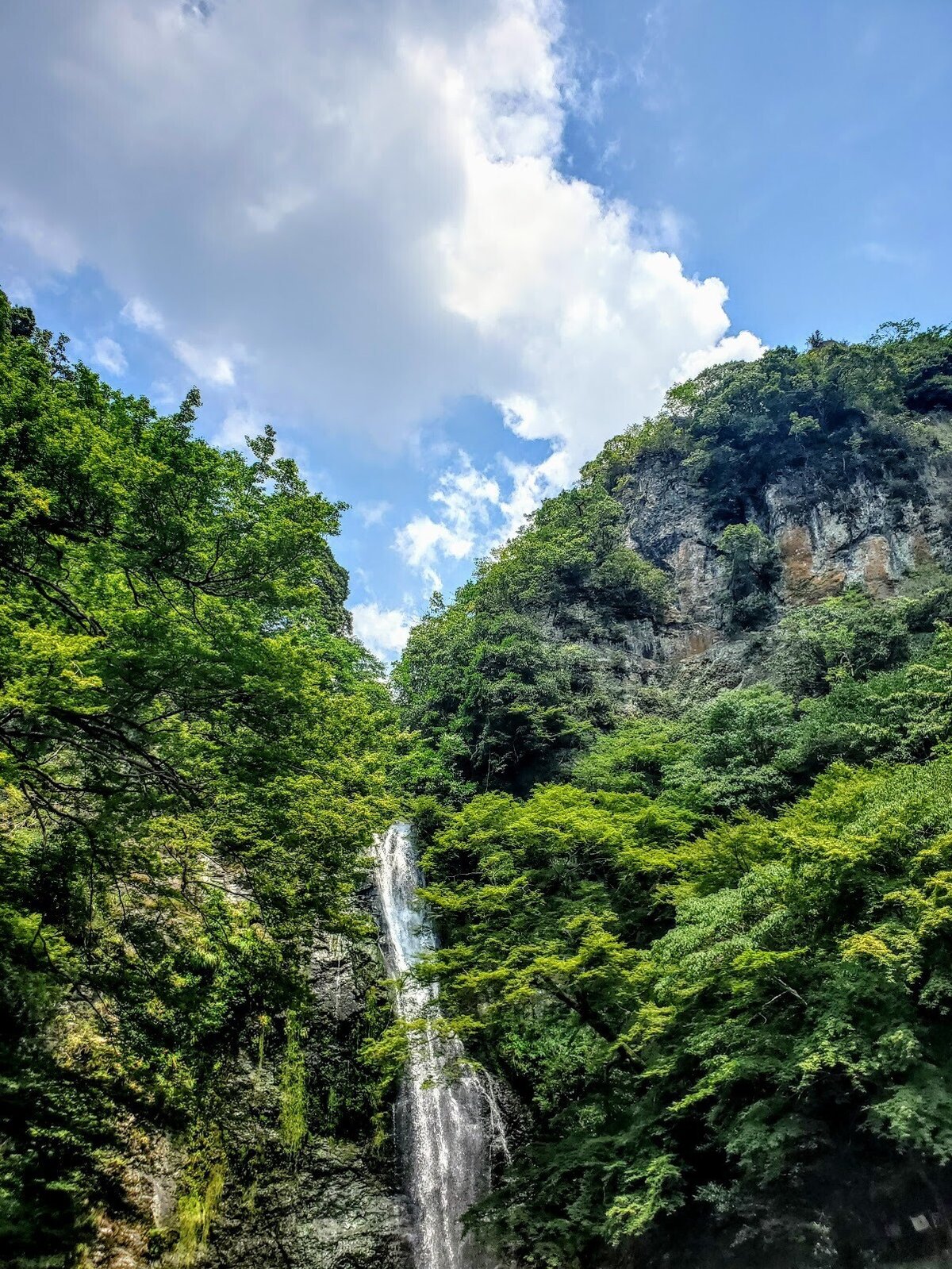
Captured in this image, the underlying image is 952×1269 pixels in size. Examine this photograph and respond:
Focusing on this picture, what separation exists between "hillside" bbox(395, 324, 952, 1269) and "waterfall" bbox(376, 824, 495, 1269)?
0.84 metres

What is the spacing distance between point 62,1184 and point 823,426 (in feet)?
106

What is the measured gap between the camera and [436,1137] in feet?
40.2

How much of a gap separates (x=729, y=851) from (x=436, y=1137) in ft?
27.1

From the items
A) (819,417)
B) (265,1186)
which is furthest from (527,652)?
(819,417)

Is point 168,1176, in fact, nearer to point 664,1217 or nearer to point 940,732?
point 664,1217

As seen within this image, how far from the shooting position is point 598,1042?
9.70m

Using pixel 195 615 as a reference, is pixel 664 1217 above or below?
below

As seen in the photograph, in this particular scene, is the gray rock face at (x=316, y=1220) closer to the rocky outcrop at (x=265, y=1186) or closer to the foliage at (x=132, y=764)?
the rocky outcrop at (x=265, y=1186)

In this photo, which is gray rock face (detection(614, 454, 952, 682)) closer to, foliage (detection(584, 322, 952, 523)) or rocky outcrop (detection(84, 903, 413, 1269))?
foliage (detection(584, 322, 952, 523))

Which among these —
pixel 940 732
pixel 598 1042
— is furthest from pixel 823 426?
pixel 598 1042

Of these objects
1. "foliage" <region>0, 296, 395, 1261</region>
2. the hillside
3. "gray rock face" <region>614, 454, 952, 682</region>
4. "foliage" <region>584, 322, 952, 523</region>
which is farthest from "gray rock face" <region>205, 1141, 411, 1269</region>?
"foliage" <region>584, 322, 952, 523</region>

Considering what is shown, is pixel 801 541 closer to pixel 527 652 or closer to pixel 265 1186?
pixel 527 652

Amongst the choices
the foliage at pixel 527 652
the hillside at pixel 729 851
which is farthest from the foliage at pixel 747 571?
the foliage at pixel 527 652

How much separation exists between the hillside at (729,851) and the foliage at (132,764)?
346 cm
